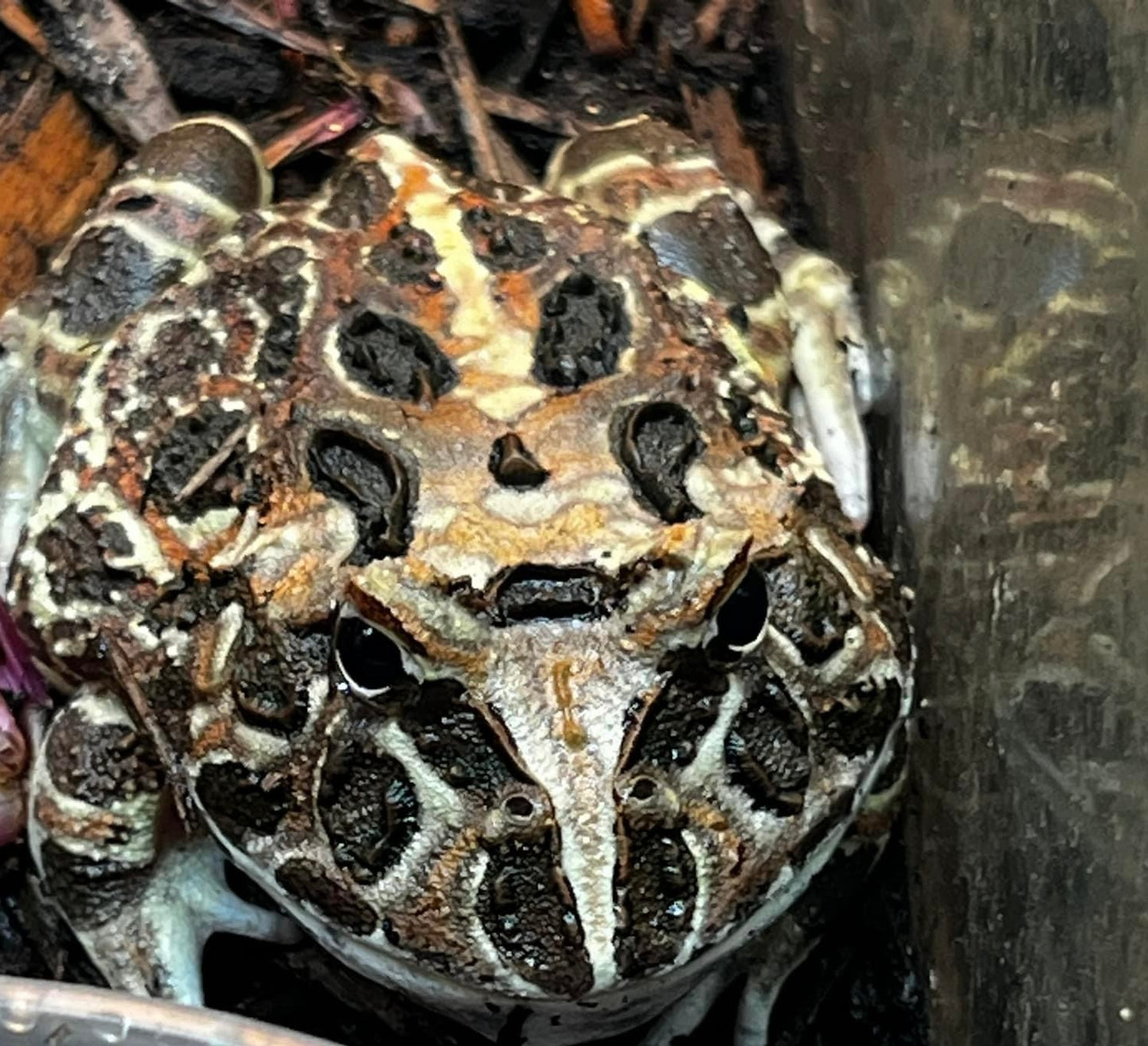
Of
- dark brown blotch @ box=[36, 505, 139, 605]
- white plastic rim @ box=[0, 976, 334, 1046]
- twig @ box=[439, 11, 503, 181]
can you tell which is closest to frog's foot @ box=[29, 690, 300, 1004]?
dark brown blotch @ box=[36, 505, 139, 605]

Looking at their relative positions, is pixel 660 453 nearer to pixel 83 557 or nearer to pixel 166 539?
pixel 166 539

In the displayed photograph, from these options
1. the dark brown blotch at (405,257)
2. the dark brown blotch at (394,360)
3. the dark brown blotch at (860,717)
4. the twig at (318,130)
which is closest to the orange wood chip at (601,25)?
the twig at (318,130)

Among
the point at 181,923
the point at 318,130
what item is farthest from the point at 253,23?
the point at 181,923

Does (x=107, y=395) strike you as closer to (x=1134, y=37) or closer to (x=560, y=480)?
(x=560, y=480)

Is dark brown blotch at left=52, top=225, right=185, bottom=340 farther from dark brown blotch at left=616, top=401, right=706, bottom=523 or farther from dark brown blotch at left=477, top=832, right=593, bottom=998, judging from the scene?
dark brown blotch at left=477, top=832, right=593, bottom=998

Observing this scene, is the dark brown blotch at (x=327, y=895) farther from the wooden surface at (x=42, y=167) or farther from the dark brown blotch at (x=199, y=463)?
the wooden surface at (x=42, y=167)

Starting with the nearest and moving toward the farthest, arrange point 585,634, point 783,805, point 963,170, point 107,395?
point 585,634 < point 783,805 < point 963,170 < point 107,395

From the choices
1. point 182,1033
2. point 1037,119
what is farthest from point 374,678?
point 1037,119

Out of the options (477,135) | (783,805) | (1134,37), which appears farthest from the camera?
(477,135)
